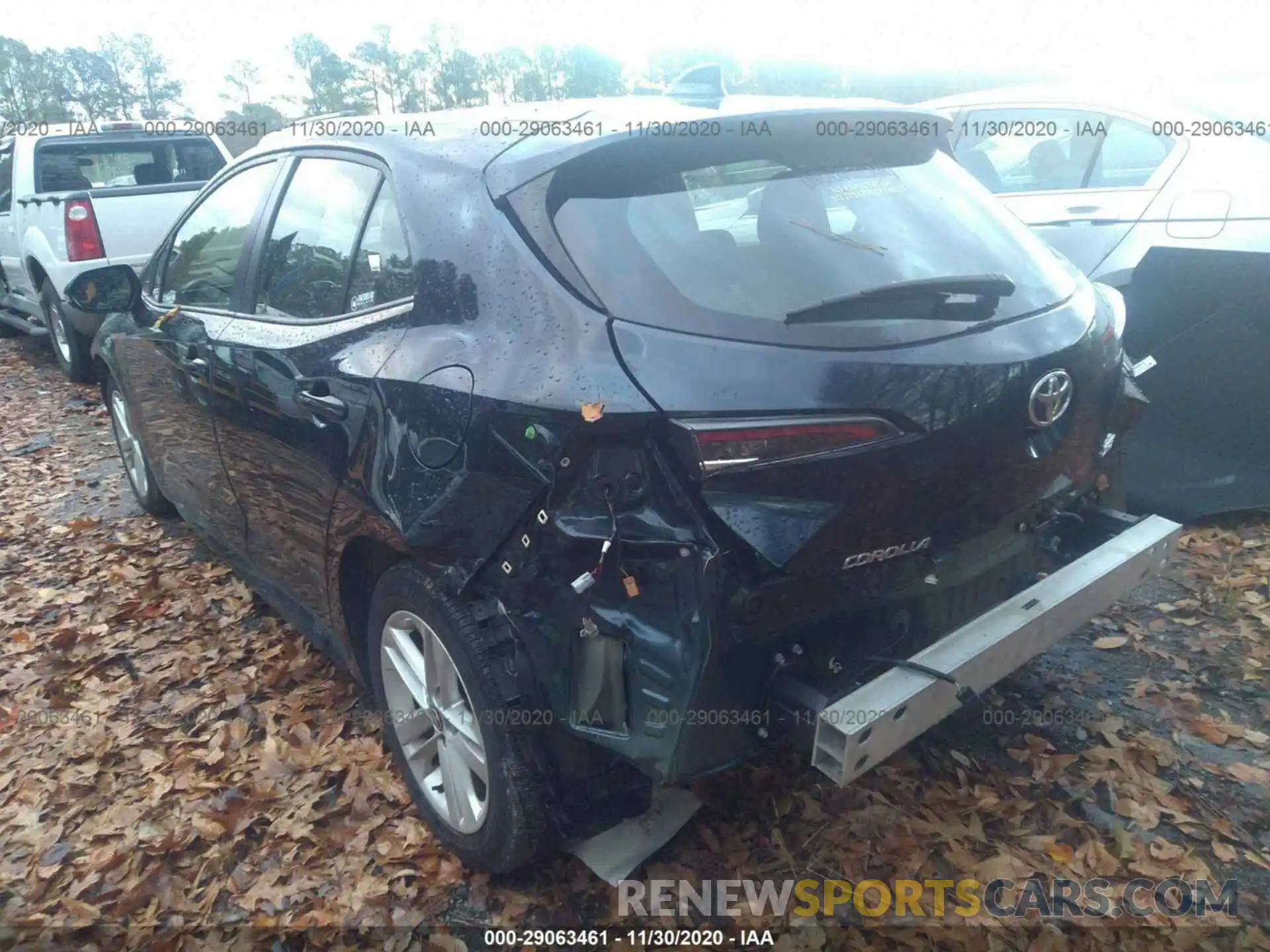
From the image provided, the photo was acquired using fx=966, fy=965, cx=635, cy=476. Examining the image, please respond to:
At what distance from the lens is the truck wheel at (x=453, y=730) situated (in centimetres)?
227

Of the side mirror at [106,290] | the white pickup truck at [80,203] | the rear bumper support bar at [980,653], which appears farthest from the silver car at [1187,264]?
the white pickup truck at [80,203]

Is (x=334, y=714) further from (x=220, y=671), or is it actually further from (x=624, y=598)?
(x=624, y=598)

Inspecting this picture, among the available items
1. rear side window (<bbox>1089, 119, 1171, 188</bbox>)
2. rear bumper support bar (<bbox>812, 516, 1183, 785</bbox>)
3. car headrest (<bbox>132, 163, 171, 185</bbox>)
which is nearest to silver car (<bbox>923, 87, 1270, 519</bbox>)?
rear side window (<bbox>1089, 119, 1171, 188</bbox>)

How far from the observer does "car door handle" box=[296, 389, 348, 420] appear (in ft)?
8.54

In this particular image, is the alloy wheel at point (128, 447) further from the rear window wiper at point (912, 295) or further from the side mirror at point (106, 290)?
the rear window wiper at point (912, 295)

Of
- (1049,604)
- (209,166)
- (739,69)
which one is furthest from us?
(739,69)

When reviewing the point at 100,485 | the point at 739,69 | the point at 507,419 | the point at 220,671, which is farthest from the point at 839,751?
the point at 739,69

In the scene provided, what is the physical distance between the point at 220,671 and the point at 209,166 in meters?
6.68

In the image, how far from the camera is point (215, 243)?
3.63 metres

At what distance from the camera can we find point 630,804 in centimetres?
238

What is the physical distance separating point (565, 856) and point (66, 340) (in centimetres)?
736

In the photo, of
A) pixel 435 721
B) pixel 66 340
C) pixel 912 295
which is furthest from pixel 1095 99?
pixel 66 340

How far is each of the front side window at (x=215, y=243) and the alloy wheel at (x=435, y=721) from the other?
1494 mm

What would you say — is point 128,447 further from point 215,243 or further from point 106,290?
point 215,243
